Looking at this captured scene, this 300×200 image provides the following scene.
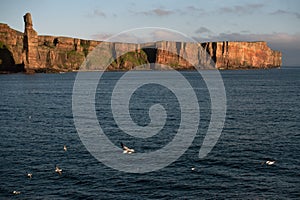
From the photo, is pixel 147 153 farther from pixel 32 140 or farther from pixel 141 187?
pixel 32 140

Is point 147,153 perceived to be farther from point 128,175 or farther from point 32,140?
point 32,140

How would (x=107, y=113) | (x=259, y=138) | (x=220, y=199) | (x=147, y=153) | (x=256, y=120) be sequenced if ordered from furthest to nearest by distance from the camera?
(x=107, y=113) → (x=256, y=120) → (x=259, y=138) → (x=147, y=153) → (x=220, y=199)

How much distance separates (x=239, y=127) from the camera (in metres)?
63.2

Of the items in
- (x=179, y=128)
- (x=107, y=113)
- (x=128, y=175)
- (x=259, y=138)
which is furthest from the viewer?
(x=107, y=113)

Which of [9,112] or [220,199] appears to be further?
[9,112]

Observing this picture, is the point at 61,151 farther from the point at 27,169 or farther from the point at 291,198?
the point at 291,198

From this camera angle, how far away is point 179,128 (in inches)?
2457

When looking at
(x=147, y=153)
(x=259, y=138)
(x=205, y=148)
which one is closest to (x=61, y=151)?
(x=147, y=153)

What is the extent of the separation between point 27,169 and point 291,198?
2853 centimetres

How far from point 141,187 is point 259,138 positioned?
25.7 metres

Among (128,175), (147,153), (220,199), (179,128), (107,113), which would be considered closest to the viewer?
(220,199)

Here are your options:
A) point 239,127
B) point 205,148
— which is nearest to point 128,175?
point 205,148

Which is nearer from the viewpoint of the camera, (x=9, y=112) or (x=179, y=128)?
(x=179, y=128)

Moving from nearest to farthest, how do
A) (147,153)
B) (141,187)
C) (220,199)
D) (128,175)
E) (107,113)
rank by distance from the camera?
(220,199) → (141,187) → (128,175) → (147,153) → (107,113)
